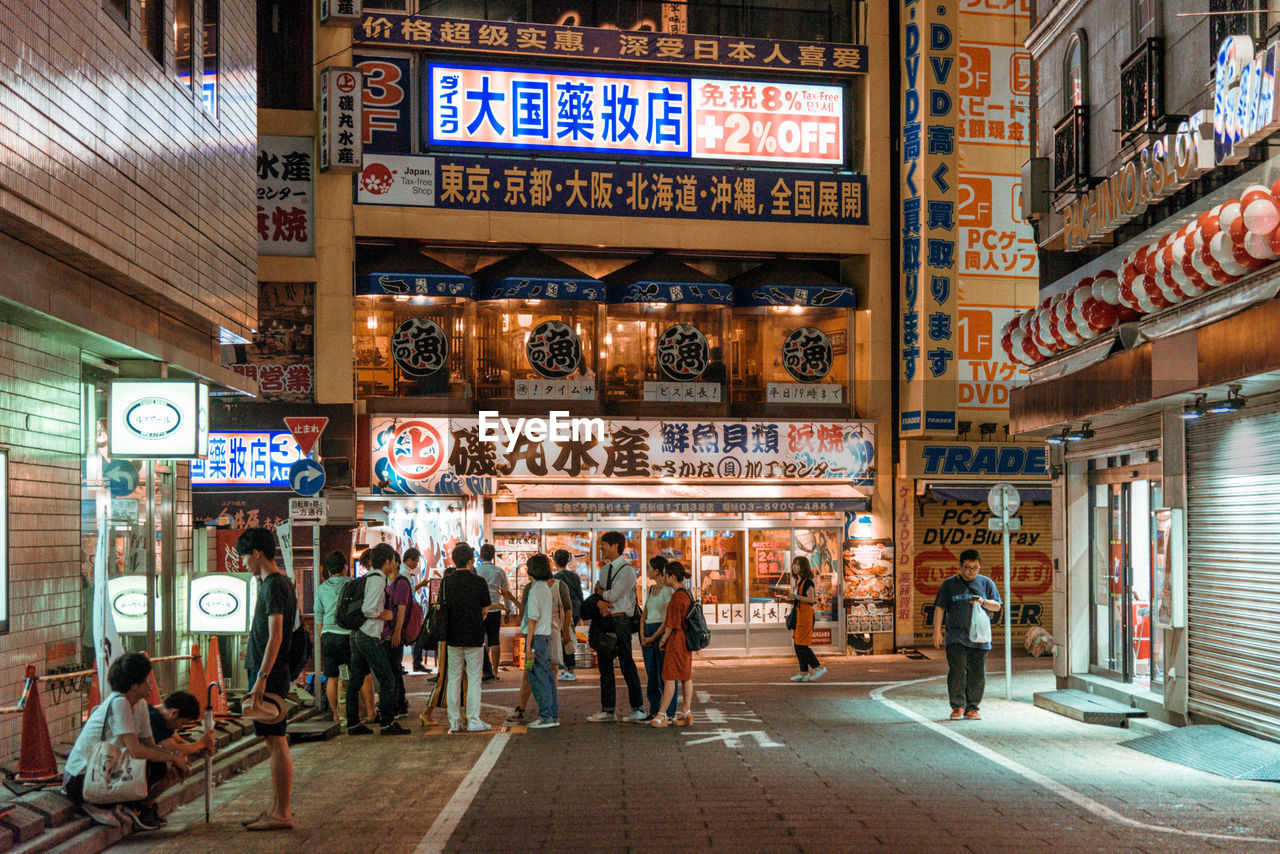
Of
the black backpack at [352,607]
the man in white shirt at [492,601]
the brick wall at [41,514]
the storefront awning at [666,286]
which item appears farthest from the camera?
the storefront awning at [666,286]

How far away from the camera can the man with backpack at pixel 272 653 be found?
890 centimetres

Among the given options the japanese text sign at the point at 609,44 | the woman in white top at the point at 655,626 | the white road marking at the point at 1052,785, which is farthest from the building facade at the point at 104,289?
the white road marking at the point at 1052,785

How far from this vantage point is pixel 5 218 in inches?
344

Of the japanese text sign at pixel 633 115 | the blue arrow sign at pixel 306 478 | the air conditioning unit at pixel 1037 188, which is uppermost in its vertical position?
the japanese text sign at pixel 633 115

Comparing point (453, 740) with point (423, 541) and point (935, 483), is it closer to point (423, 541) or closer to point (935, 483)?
point (423, 541)

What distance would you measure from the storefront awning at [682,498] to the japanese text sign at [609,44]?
7791 mm

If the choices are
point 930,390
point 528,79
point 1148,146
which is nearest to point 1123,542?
point 1148,146

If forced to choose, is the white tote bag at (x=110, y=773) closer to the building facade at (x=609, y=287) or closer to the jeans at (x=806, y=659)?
the jeans at (x=806, y=659)

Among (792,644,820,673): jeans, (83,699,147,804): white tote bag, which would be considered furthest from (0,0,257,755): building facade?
(792,644,820,673): jeans

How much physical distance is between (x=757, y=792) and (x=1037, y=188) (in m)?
10.9

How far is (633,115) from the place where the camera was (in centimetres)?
2348

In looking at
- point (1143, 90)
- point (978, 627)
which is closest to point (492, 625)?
point (978, 627)

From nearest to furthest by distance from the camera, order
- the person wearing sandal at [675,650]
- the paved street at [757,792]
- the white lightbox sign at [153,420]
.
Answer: the paved street at [757,792], the white lightbox sign at [153,420], the person wearing sandal at [675,650]

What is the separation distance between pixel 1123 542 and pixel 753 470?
853 cm
